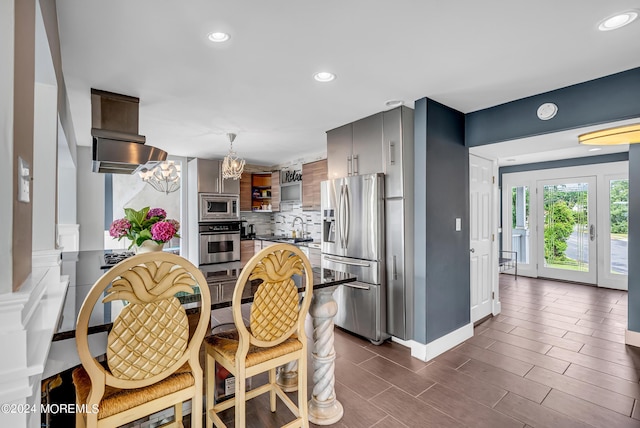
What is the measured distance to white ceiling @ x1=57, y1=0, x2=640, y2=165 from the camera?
160cm

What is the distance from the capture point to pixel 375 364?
2713mm

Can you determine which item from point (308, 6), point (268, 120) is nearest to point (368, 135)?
point (268, 120)

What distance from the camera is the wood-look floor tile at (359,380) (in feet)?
7.57

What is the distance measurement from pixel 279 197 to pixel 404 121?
130 inches

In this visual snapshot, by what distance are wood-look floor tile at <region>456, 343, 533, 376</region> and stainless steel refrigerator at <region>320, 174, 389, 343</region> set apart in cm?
76

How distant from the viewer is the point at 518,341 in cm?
315

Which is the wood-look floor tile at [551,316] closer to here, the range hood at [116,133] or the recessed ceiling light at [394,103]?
the recessed ceiling light at [394,103]

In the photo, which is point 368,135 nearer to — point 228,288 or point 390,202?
point 390,202

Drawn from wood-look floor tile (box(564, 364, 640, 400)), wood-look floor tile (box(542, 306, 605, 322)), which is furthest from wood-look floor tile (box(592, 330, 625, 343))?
wood-look floor tile (box(564, 364, 640, 400))

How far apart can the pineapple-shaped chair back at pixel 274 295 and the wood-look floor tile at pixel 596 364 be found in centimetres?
268

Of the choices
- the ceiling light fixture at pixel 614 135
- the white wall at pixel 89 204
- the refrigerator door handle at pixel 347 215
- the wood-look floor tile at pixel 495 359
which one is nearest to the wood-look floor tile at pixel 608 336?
the wood-look floor tile at pixel 495 359

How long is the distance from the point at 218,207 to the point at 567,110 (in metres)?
4.94

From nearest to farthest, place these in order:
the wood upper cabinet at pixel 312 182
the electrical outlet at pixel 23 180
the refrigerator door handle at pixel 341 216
Result: the electrical outlet at pixel 23 180 < the refrigerator door handle at pixel 341 216 < the wood upper cabinet at pixel 312 182

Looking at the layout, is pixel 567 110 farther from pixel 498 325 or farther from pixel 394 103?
pixel 498 325
